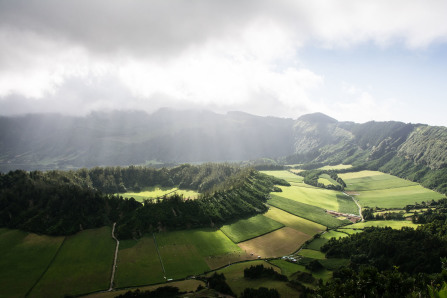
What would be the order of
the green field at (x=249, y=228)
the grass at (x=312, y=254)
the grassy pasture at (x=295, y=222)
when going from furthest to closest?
the grassy pasture at (x=295, y=222)
the green field at (x=249, y=228)
the grass at (x=312, y=254)

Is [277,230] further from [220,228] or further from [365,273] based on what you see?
[365,273]

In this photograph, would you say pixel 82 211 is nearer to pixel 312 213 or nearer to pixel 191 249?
pixel 191 249

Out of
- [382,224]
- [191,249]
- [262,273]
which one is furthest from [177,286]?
[382,224]

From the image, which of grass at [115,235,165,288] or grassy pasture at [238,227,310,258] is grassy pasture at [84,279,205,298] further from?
grassy pasture at [238,227,310,258]

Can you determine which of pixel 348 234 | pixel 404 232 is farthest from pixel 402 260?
pixel 348 234

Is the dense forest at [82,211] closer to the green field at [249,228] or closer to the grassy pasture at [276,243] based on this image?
the green field at [249,228]

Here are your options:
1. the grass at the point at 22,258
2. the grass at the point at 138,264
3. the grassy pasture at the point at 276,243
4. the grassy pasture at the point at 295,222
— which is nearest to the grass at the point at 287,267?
the grassy pasture at the point at 276,243
